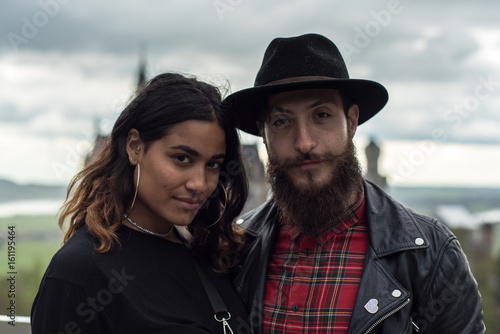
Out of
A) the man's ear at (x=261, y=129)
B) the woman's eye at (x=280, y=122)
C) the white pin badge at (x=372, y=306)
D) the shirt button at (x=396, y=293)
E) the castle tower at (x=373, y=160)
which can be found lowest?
the castle tower at (x=373, y=160)

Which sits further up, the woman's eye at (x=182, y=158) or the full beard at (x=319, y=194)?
the woman's eye at (x=182, y=158)

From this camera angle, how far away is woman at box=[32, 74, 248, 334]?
7.92 feet

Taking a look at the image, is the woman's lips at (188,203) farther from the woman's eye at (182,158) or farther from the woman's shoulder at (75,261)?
the woman's shoulder at (75,261)

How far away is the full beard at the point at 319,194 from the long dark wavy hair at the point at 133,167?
0.30 metres

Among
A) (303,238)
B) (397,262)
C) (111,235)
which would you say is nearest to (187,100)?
(111,235)

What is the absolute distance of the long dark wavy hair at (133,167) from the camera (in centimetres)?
270

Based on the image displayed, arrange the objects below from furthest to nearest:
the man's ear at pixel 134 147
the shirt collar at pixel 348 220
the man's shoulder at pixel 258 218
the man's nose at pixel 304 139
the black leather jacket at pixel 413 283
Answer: the man's shoulder at pixel 258 218, the shirt collar at pixel 348 220, the man's nose at pixel 304 139, the man's ear at pixel 134 147, the black leather jacket at pixel 413 283

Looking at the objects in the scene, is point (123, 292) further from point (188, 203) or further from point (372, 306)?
point (372, 306)

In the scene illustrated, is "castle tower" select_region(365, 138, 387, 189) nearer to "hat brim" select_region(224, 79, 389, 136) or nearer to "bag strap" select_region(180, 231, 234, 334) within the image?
"hat brim" select_region(224, 79, 389, 136)

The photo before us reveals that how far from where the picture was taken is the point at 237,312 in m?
2.90

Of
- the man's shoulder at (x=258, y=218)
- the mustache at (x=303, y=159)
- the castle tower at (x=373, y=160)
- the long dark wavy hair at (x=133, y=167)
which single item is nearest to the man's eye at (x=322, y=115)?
the mustache at (x=303, y=159)

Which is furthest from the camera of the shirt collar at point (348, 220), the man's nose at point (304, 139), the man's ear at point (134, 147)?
the shirt collar at point (348, 220)

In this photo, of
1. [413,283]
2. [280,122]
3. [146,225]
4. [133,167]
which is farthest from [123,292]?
[413,283]

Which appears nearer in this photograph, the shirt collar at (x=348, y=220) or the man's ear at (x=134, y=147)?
the man's ear at (x=134, y=147)
